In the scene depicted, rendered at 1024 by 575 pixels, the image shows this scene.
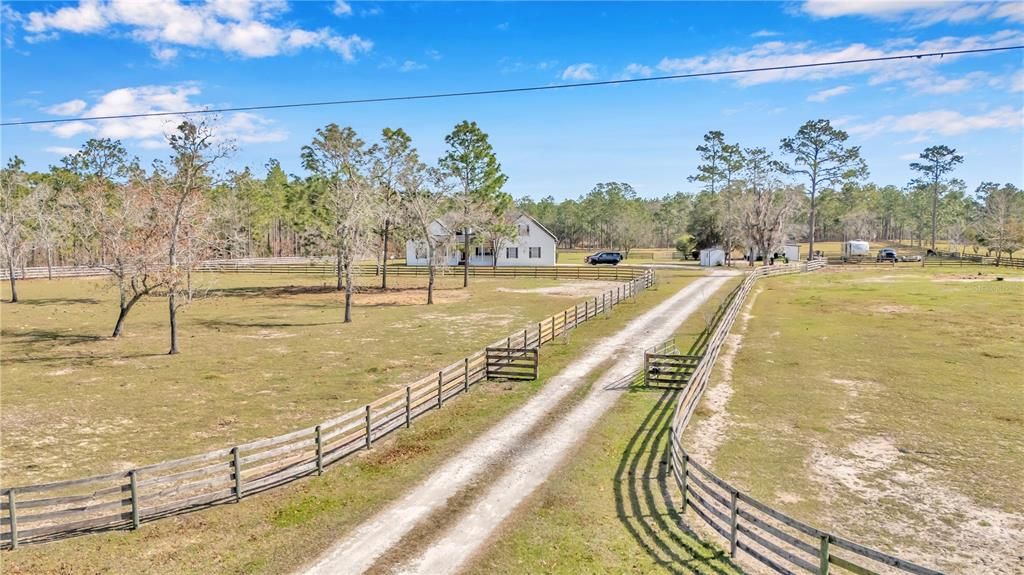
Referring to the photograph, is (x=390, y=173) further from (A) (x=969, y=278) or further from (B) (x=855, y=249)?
(B) (x=855, y=249)

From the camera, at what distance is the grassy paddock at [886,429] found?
38.2 ft

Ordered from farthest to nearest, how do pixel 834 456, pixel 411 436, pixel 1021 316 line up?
pixel 1021 316
pixel 411 436
pixel 834 456

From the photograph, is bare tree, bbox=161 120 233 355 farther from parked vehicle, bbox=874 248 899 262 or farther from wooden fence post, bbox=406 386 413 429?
parked vehicle, bbox=874 248 899 262

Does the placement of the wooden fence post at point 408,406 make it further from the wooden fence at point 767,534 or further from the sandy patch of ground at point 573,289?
the sandy patch of ground at point 573,289

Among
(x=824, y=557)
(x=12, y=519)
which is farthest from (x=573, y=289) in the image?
(x=12, y=519)

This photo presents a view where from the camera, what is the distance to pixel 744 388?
69.4 feet

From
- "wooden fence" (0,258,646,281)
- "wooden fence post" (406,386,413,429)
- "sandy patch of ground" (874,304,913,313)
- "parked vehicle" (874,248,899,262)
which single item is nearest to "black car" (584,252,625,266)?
"wooden fence" (0,258,646,281)

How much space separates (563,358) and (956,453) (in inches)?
539

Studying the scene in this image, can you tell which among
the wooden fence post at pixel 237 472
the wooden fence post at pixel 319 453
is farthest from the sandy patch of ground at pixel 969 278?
the wooden fence post at pixel 237 472

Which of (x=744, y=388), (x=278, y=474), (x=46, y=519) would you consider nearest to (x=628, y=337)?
(x=744, y=388)

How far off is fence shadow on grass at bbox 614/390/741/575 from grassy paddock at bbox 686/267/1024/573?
1255mm

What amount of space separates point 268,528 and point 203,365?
1584 centimetres

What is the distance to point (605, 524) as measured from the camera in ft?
37.1

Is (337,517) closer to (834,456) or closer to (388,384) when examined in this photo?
(388,384)
